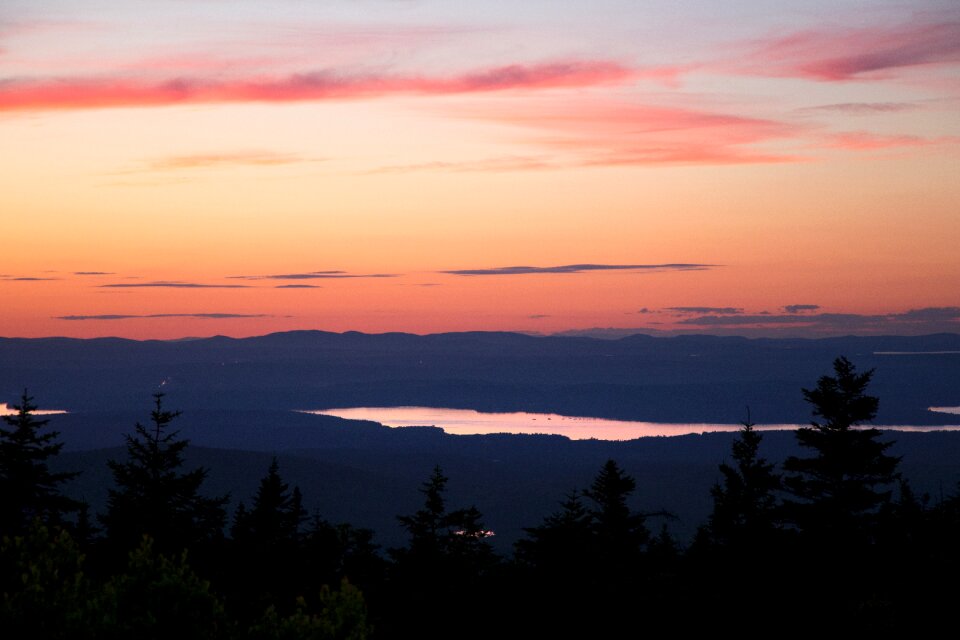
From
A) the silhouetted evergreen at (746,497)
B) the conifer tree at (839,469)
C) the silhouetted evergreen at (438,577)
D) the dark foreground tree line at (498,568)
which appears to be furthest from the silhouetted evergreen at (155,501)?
the conifer tree at (839,469)

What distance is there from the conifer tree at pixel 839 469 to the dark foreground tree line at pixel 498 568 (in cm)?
7

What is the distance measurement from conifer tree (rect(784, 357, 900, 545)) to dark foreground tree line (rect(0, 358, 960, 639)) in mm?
65

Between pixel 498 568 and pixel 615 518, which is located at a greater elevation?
pixel 615 518

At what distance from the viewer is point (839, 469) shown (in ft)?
124

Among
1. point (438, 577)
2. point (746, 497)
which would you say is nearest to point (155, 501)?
point (438, 577)

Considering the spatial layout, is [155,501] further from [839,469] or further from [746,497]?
[839,469]

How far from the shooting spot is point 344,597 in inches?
670

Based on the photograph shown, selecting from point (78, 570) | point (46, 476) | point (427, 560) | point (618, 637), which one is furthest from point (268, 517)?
point (78, 570)

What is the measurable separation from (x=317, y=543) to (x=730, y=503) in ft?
49.8

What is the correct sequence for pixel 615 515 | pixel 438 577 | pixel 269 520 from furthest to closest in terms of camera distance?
1. pixel 615 515
2. pixel 269 520
3. pixel 438 577

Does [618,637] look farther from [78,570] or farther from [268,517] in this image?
[268,517]

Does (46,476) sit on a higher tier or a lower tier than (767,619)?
higher

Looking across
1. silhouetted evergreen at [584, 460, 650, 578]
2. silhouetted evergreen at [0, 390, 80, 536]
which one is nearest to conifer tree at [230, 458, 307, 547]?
silhouetted evergreen at [0, 390, 80, 536]

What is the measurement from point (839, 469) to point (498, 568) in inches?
497
